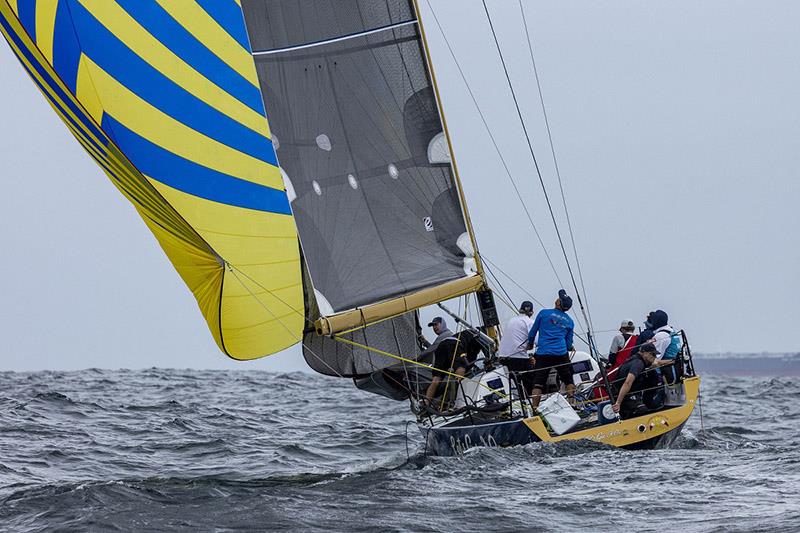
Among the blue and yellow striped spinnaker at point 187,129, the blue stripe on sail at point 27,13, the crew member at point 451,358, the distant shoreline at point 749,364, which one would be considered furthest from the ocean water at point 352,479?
the distant shoreline at point 749,364

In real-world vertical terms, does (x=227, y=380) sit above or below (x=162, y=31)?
below

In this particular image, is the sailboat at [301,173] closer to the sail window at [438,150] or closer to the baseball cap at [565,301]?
the sail window at [438,150]

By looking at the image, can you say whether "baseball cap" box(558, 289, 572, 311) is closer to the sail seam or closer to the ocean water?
the ocean water

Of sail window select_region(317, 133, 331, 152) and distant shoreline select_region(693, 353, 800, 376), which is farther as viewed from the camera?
distant shoreline select_region(693, 353, 800, 376)

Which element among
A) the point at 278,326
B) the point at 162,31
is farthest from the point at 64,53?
the point at 278,326

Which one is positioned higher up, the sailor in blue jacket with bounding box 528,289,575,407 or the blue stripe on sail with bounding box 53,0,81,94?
the blue stripe on sail with bounding box 53,0,81,94

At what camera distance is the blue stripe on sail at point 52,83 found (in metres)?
9.23

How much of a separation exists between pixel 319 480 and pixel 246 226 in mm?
2273

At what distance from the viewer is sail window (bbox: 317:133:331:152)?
1024cm

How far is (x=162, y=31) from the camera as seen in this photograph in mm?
9523

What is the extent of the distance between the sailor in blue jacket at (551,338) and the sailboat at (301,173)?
0.98ft

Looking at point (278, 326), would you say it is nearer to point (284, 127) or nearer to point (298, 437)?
point (284, 127)

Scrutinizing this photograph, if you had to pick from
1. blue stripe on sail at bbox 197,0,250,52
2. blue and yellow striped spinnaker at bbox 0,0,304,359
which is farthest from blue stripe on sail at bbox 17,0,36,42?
blue stripe on sail at bbox 197,0,250,52

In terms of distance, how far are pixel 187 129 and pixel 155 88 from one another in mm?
428
